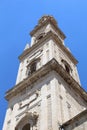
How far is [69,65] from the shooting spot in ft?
109

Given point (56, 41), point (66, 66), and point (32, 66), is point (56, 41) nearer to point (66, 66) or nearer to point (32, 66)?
point (66, 66)

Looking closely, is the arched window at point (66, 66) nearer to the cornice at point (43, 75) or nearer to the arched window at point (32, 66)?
the arched window at point (32, 66)

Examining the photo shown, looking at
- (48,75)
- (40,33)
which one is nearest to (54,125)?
(48,75)

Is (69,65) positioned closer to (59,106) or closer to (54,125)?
(59,106)

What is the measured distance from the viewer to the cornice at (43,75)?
26531 millimetres

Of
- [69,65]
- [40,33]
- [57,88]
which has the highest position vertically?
[40,33]

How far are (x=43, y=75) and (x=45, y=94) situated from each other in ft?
10.4

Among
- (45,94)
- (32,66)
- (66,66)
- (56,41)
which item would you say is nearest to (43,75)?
(45,94)

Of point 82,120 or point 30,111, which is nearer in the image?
point 82,120

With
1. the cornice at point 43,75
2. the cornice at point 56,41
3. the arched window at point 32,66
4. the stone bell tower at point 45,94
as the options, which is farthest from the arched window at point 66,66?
the cornice at point 43,75

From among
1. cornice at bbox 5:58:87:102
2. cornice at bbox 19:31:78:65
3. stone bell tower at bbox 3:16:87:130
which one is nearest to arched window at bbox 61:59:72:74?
stone bell tower at bbox 3:16:87:130

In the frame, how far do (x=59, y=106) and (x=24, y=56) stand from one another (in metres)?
15.1

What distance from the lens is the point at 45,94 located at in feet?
78.8

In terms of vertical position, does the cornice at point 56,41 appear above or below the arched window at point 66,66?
above
